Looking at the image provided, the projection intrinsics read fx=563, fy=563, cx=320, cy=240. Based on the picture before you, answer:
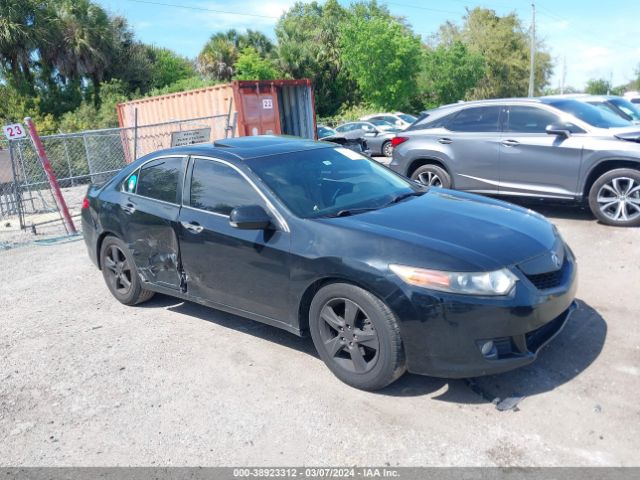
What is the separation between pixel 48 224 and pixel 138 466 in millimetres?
8969

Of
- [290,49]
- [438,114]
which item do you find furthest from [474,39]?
[438,114]

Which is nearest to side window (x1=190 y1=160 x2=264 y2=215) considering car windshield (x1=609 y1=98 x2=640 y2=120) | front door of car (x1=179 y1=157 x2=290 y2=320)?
front door of car (x1=179 y1=157 x2=290 y2=320)

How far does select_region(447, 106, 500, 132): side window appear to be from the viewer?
26.4 feet

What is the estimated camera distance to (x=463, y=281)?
326 cm

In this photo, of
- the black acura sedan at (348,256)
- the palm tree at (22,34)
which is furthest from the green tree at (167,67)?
the black acura sedan at (348,256)

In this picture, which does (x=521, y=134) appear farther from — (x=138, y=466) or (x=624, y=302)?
(x=138, y=466)

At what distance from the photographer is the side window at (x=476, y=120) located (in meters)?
8.04

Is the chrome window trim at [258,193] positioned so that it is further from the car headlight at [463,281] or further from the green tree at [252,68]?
the green tree at [252,68]

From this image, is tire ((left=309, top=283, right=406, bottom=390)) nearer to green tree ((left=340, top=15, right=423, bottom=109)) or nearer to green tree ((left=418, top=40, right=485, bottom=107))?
green tree ((left=340, top=15, right=423, bottom=109))

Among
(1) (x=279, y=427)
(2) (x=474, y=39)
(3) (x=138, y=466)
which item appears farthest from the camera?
(2) (x=474, y=39)

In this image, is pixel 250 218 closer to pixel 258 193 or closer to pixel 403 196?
pixel 258 193

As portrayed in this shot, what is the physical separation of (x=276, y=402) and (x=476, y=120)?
234 inches

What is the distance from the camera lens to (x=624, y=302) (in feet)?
15.6

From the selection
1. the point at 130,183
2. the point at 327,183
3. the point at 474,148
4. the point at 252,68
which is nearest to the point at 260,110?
the point at 474,148
